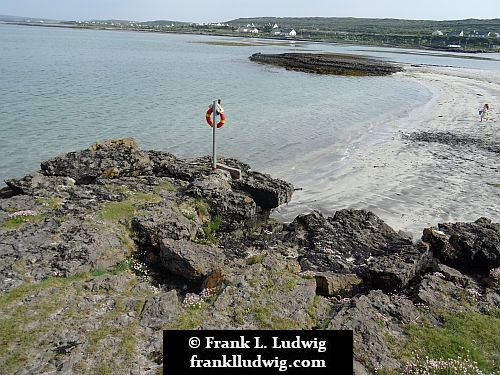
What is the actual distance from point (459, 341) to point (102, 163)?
1194 cm

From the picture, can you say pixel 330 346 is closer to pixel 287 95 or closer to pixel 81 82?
pixel 287 95

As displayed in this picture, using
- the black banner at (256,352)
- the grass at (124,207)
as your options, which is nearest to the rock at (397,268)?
the black banner at (256,352)

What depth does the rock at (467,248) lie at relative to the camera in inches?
454

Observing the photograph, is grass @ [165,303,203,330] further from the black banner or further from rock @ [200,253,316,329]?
the black banner

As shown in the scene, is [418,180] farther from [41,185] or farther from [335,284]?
[41,185]

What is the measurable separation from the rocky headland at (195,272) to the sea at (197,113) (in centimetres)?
633

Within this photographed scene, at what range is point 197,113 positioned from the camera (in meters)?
33.8

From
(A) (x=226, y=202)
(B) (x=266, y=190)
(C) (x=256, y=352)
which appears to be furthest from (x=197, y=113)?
(C) (x=256, y=352)

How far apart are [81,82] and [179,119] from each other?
2111 centimetres

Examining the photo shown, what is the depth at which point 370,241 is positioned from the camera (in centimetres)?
1259

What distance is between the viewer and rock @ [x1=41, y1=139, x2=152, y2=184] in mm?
14484

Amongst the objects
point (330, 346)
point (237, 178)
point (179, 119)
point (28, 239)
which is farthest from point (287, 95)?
point (330, 346)

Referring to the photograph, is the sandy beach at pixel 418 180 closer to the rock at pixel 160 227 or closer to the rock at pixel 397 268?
the rock at pixel 397 268

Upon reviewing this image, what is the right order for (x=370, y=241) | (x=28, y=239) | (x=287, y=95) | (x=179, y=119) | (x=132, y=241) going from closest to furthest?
(x=28, y=239) → (x=132, y=241) → (x=370, y=241) → (x=179, y=119) → (x=287, y=95)
